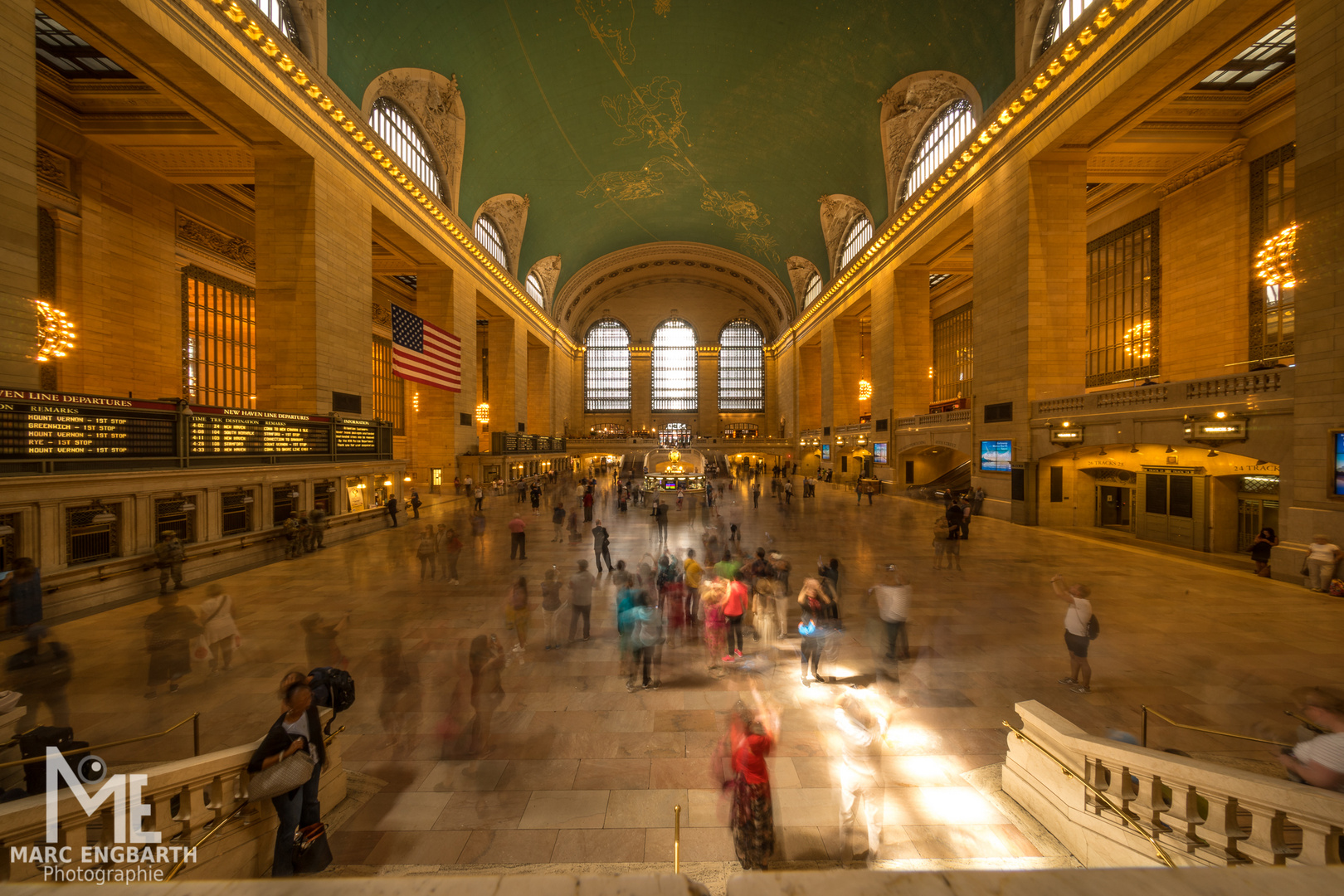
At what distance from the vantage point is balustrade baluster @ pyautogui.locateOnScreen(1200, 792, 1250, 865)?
117 inches

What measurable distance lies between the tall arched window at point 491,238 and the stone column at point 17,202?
67.0 feet

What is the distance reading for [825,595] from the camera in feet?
19.8

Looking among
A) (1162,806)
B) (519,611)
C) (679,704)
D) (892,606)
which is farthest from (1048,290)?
(519,611)

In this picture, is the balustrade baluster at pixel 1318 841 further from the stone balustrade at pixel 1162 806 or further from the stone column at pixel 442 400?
the stone column at pixel 442 400

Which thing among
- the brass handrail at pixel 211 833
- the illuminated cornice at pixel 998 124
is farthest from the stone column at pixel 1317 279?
the brass handrail at pixel 211 833

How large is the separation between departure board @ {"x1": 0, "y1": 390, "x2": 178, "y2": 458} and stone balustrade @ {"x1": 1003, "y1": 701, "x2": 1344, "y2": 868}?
13.3m

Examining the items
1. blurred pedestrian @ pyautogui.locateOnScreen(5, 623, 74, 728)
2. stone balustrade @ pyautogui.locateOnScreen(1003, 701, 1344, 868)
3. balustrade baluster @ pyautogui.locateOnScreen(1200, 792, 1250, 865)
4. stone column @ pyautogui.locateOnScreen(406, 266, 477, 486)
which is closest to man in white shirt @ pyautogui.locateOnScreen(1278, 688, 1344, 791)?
stone balustrade @ pyautogui.locateOnScreen(1003, 701, 1344, 868)

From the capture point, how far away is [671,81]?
26.1 meters

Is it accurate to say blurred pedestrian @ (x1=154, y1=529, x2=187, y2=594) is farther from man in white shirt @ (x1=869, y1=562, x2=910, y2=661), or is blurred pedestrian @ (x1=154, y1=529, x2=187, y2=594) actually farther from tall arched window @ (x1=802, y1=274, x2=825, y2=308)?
tall arched window @ (x1=802, y1=274, x2=825, y2=308)

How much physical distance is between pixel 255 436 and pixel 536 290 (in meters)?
31.6

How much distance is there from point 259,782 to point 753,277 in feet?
167

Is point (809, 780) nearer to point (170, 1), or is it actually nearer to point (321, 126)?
point (170, 1)

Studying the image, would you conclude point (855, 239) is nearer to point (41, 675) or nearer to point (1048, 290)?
point (1048, 290)

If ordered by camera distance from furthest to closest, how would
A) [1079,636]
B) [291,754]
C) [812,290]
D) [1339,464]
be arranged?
[812,290], [1339,464], [1079,636], [291,754]
